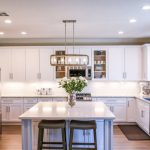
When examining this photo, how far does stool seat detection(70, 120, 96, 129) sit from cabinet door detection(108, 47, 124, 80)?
11.3 feet

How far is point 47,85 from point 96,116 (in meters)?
4.12

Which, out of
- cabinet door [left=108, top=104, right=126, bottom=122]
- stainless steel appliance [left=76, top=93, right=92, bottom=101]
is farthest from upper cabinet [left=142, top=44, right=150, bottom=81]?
stainless steel appliance [left=76, top=93, right=92, bottom=101]

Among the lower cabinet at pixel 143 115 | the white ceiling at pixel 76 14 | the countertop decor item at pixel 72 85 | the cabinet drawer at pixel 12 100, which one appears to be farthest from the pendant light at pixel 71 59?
the cabinet drawer at pixel 12 100

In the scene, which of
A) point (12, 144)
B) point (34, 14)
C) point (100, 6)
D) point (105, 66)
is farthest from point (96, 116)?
point (105, 66)

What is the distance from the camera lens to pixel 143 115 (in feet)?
21.2

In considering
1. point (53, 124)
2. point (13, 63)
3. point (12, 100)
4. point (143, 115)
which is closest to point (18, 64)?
point (13, 63)

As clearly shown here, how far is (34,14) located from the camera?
438 centimetres

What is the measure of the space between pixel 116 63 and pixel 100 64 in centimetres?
51

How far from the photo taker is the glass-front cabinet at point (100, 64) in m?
7.55

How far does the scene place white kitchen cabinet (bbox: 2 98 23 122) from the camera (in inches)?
288

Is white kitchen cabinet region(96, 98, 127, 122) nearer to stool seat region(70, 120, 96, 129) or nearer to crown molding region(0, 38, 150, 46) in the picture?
crown molding region(0, 38, 150, 46)

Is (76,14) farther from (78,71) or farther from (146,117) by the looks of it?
(146,117)

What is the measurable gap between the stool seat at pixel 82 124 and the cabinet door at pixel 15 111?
345cm

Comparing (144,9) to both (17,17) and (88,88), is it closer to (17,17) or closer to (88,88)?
(17,17)
